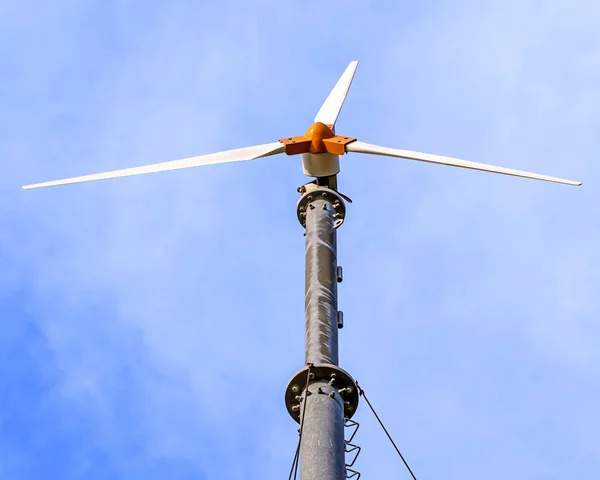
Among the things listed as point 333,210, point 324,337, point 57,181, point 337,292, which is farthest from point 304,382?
point 57,181

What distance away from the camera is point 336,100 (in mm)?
25578

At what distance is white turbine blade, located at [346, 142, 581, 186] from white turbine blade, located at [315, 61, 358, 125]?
2.05 m

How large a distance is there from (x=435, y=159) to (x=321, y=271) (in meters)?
4.62

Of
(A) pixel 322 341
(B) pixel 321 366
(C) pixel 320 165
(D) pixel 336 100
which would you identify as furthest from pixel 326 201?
(D) pixel 336 100

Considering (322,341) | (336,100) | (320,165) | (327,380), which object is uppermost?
(336,100)

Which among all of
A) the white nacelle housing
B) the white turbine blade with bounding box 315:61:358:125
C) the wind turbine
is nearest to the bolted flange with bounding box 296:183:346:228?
the wind turbine

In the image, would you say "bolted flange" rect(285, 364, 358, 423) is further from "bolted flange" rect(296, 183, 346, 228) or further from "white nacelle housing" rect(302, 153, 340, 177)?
"white nacelle housing" rect(302, 153, 340, 177)

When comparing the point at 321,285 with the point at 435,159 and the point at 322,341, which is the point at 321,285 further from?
the point at 435,159

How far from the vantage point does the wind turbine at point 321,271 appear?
1455 cm

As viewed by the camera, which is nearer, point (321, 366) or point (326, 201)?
point (321, 366)

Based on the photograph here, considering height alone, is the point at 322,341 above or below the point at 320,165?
below

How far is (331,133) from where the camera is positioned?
2152 cm

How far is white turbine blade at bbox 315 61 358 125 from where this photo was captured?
2398 centimetres

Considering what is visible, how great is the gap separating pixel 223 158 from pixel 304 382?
7.83 meters
